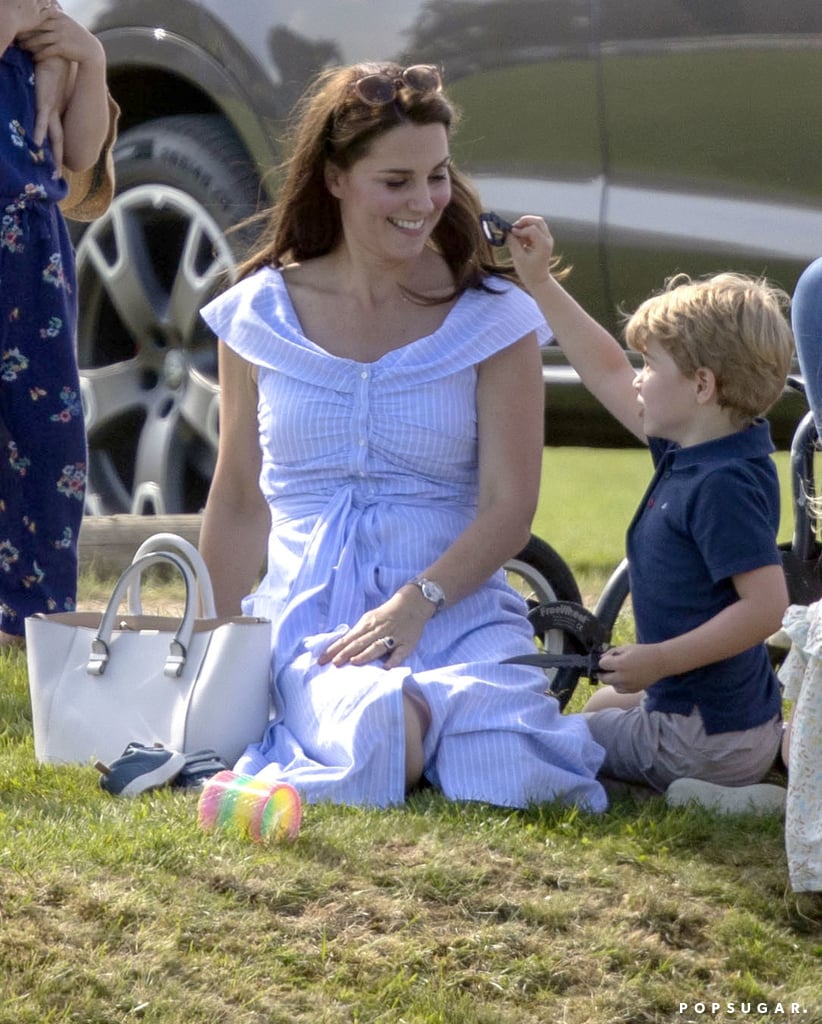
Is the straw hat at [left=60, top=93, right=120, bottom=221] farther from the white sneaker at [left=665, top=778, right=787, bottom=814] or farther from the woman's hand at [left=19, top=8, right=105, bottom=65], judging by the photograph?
the white sneaker at [left=665, top=778, right=787, bottom=814]

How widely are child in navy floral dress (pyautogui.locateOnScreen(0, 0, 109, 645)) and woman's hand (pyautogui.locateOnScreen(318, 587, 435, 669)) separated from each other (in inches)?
41.0

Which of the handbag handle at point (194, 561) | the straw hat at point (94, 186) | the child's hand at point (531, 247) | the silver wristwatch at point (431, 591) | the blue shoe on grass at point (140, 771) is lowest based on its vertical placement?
the blue shoe on grass at point (140, 771)

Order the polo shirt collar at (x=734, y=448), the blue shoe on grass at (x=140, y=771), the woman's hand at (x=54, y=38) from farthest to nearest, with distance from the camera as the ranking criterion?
the woman's hand at (x=54, y=38) < the polo shirt collar at (x=734, y=448) < the blue shoe on grass at (x=140, y=771)

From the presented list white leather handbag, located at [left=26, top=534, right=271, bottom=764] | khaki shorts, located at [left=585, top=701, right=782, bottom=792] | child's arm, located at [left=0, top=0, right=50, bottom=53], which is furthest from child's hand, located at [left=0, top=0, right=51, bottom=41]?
khaki shorts, located at [left=585, top=701, right=782, bottom=792]

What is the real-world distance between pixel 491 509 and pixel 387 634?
0.36 meters

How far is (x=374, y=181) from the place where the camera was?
4008 millimetres

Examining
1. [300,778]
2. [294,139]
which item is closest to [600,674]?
[300,778]

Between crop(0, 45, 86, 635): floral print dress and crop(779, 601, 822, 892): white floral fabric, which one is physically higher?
crop(0, 45, 86, 635): floral print dress

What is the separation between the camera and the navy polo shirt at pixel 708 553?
12.2ft

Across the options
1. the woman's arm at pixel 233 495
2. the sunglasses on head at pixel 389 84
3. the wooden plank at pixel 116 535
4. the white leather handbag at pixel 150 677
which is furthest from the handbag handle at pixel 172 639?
the wooden plank at pixel 116 535

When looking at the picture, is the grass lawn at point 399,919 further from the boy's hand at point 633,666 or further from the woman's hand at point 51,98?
the woman's hand at point 51,98

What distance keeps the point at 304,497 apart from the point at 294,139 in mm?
799

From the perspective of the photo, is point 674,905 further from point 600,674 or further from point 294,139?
point 294,139

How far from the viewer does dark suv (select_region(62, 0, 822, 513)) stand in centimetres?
477
